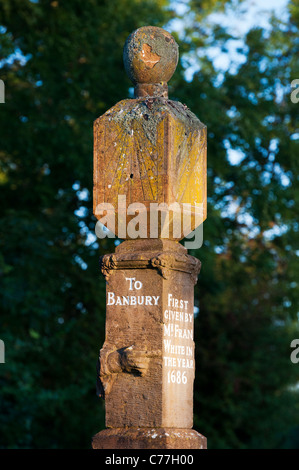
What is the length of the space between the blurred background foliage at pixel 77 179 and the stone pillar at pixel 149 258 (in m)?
6.57

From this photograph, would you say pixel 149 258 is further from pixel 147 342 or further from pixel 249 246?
pixel 249 246

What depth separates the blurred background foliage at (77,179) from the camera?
13.2m

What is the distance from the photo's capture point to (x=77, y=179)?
547 inches

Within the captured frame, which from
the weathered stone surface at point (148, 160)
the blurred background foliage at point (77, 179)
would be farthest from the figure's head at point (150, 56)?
the blurred background foliage at point (77, 179)

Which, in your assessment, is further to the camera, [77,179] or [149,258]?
[77,179]

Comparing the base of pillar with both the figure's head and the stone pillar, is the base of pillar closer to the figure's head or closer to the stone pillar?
the stone pillar

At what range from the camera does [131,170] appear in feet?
19.2

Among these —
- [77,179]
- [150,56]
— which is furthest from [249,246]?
[150,56]

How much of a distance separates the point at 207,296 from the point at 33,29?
756 cm

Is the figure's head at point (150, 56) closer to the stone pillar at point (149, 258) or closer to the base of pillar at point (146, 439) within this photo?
the stone pillar at point (149, 258)

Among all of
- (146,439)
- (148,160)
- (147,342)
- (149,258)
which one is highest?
(148,160)

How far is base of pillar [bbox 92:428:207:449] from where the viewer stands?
5414 millimetres

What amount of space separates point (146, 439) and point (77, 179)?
8.82 m

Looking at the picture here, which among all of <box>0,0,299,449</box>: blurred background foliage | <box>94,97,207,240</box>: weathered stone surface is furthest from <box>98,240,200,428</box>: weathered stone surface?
<box>0,0,299,449</box>: blurred background foliage
